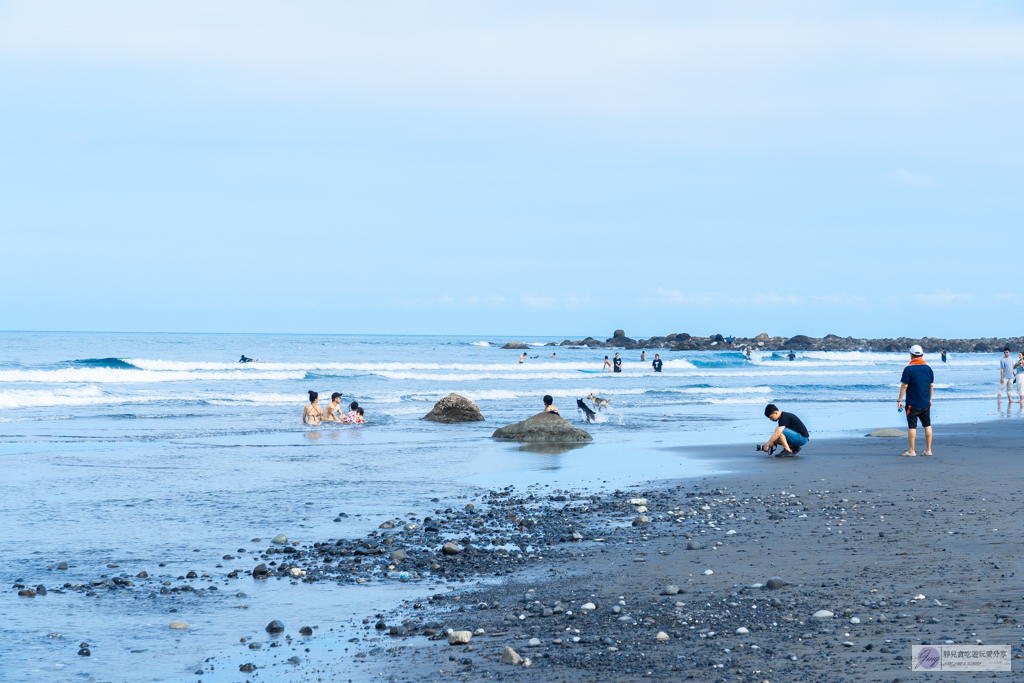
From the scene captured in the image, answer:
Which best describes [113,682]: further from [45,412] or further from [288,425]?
[45,412]

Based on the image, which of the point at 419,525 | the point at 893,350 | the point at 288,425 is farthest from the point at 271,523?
the point at 893,350

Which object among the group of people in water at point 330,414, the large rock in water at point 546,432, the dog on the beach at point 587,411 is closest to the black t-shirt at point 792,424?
the large rock in water at point 546,432

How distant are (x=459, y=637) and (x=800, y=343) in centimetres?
12700

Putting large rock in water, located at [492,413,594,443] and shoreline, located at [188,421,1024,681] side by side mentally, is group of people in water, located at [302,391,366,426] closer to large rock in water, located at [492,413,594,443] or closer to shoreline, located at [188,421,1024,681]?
large rock in water, located at [492,413,594,443]

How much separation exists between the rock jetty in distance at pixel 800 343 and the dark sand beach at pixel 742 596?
116m

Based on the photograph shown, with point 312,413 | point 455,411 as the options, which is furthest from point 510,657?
point 312,413

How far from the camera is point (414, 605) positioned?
661 centimetres

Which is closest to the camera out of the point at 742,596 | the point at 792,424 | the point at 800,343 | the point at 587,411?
the point at 742,596

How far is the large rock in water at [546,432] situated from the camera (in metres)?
18.7

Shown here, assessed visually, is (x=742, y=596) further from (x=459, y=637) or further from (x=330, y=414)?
(x=330, y=414)

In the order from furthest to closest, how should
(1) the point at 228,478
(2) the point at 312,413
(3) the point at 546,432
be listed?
(2) the point at 312,413, (3) the point at 546,432, (1) the point at 228,478

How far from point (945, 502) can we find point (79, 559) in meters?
9.91

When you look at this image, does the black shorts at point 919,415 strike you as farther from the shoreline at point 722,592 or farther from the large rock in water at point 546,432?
the large rock in water at point 546,432

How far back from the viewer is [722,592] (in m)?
6.55
